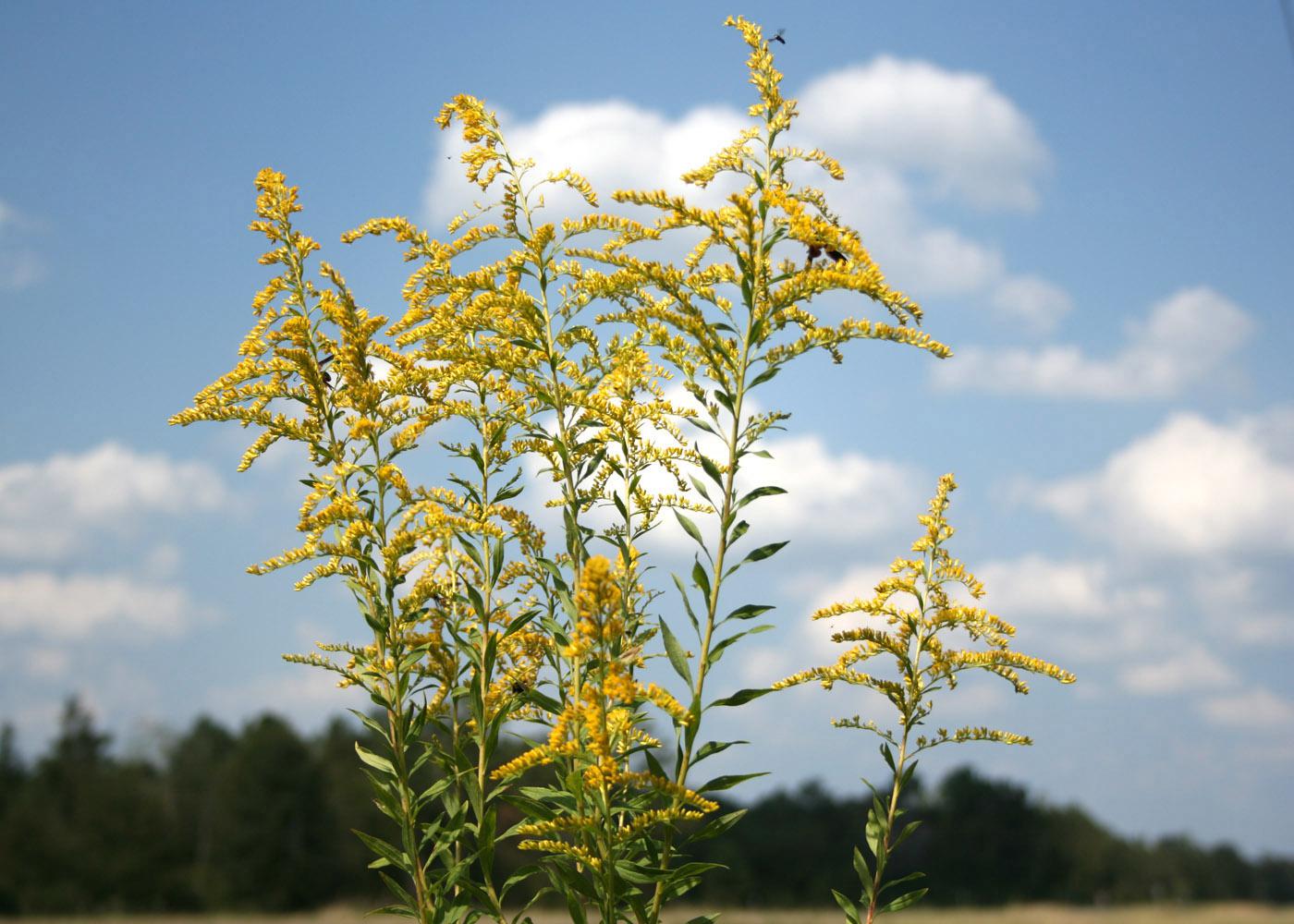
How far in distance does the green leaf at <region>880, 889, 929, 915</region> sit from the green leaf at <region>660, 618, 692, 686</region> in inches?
62.8

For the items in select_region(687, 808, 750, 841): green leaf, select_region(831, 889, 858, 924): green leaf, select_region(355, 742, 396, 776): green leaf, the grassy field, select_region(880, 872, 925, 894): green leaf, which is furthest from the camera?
the grassy field

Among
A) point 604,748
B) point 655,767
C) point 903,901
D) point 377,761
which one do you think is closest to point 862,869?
point 903,901

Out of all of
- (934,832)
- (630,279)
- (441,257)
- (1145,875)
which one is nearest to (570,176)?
(441,257)

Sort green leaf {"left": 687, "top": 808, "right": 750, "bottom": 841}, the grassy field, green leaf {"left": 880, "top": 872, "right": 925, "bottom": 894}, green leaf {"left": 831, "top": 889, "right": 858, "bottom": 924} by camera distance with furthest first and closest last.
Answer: the grassy field
green leaf {"left": 880, "top": 872, "right": 925, "bottom": 894}
green leaf {"left": 831, "top": 889, "right": 858, "bottom": 924}
green leaf {"left": 687, "top": 808, "right": 750, "bottom": 841}

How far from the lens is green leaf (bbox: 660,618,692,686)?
4.44 meters

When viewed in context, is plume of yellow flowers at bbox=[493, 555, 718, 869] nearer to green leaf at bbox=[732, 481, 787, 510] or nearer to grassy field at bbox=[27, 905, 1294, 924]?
green leaf at bbox=[732, 481, 787, 510]

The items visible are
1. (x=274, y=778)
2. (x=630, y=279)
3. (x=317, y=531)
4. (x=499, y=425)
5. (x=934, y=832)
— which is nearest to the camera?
(x=630, y=279)

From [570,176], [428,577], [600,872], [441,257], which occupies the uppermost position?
[570,176]

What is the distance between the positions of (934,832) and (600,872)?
115617 mm

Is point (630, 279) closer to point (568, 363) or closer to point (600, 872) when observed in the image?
point (568, 363)

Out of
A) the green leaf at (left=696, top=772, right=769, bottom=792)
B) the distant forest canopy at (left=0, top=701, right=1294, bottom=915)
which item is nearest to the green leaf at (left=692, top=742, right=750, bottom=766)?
the green leaf at (left=696, top=772, right=769, bottom=792)

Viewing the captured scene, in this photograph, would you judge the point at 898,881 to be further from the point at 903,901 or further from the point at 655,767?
the point at 655,767

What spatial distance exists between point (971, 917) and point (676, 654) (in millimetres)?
97033

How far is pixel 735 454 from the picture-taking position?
4547mm
